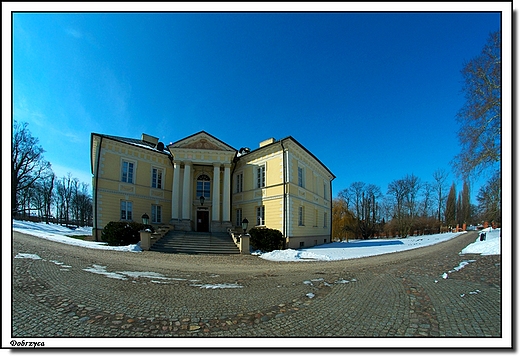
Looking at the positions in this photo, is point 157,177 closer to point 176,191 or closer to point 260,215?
point 176,191

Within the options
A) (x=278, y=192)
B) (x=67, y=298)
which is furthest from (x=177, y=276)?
(x=278, y=192)

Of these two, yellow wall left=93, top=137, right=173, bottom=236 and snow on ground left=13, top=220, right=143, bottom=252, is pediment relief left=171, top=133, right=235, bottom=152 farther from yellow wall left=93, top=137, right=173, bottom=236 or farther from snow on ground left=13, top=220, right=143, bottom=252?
snow on ground left=13, top=220, right=143, bottom=252

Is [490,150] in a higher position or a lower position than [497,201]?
higher

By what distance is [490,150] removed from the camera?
9688 millimetres

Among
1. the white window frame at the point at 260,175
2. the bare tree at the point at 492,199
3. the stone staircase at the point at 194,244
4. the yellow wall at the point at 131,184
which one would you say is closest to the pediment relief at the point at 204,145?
the yellow wall at the point at 131,184

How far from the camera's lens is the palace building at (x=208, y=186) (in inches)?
631

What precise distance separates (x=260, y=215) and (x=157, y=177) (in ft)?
32.1

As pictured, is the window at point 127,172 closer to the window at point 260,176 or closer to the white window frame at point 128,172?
the white window frame at point 128,172

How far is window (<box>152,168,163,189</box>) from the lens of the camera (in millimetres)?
18719

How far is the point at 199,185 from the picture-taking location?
776 inches

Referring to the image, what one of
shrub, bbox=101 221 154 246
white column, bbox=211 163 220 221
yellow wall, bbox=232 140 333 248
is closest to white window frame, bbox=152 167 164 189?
white column, bbox=211 163 220 221

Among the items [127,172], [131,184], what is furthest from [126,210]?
[127,172]

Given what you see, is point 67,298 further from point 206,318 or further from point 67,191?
point 67,191
